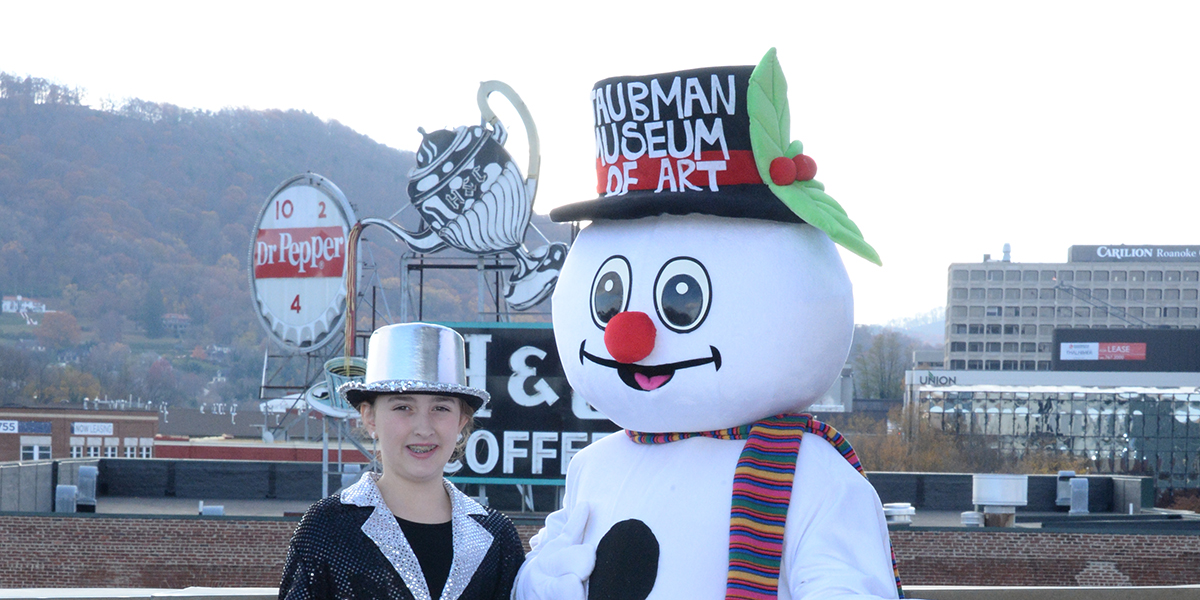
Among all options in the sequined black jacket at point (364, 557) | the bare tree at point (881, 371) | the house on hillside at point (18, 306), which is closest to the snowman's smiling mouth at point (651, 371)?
the sequined black jacket at point (364, 557)

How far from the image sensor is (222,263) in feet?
413

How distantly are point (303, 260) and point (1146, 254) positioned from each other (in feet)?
331

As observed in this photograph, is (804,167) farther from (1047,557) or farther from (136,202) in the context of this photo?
(136,202)

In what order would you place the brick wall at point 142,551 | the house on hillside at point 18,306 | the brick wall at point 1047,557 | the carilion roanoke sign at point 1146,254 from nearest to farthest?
the brick wall at point 142,551 → the brick wall at point 1047,557 → the carilion roanoke sign at point 1146,254 → the house on hillside at point 18,306

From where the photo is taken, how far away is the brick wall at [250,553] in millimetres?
17953

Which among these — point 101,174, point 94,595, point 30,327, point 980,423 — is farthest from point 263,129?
point 94,595

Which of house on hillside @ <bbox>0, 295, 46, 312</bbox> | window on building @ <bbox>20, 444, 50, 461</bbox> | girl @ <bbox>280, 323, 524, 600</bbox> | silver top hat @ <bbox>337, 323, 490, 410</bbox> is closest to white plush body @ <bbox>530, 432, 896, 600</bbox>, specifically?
girl @ <bbox>280, 323, 524, 600</bbox>

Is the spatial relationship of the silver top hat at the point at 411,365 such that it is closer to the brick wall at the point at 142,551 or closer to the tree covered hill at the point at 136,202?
the brick wall at the point at 142,551

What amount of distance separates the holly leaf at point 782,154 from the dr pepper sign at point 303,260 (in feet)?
80.3

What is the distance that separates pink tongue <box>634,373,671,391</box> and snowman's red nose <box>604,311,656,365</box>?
111 millimetres

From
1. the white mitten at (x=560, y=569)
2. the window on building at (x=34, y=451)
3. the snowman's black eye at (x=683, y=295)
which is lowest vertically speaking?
the window on building at (x=34, y=451)

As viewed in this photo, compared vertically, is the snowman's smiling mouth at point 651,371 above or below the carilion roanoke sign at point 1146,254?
below

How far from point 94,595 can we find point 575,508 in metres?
2.66

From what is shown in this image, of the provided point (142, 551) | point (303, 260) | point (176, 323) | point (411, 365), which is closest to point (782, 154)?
point (411, 365)
